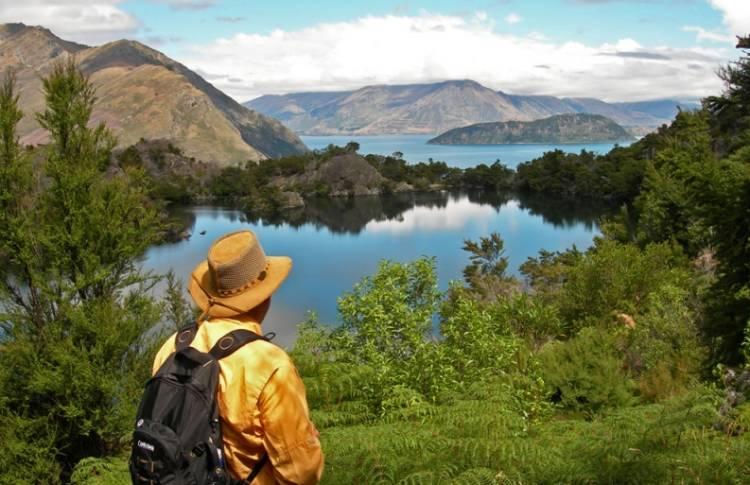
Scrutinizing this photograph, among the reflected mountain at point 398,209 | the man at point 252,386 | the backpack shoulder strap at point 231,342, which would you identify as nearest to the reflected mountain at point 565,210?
the reflected mountain at point 398,209

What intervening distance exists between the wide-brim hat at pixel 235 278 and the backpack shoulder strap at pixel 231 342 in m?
0.13

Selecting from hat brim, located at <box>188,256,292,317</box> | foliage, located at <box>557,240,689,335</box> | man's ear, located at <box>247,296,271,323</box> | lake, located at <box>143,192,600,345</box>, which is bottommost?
lake, located at <box>143,192,600,345</box>

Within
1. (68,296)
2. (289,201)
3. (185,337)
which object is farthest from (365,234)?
(185,337)

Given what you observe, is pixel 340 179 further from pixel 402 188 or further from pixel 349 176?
pixel 402 188

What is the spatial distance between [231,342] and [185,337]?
236mm

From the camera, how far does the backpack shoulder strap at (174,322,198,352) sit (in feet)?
8.37

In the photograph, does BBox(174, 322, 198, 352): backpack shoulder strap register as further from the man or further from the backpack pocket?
the backpack pocket

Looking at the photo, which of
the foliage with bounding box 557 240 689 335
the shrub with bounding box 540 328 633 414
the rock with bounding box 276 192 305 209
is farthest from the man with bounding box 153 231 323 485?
the rock with bounding box 276 192 305 209

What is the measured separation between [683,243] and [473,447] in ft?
98.5

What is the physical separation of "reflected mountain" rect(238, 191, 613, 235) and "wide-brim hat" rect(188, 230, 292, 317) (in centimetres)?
6248

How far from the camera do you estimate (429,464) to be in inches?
154

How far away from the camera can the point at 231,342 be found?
8.11 ft

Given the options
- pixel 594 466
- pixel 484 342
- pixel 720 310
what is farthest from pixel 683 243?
pixel 594 466

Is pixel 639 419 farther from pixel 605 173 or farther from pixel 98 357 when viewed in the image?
pixel 605 173
